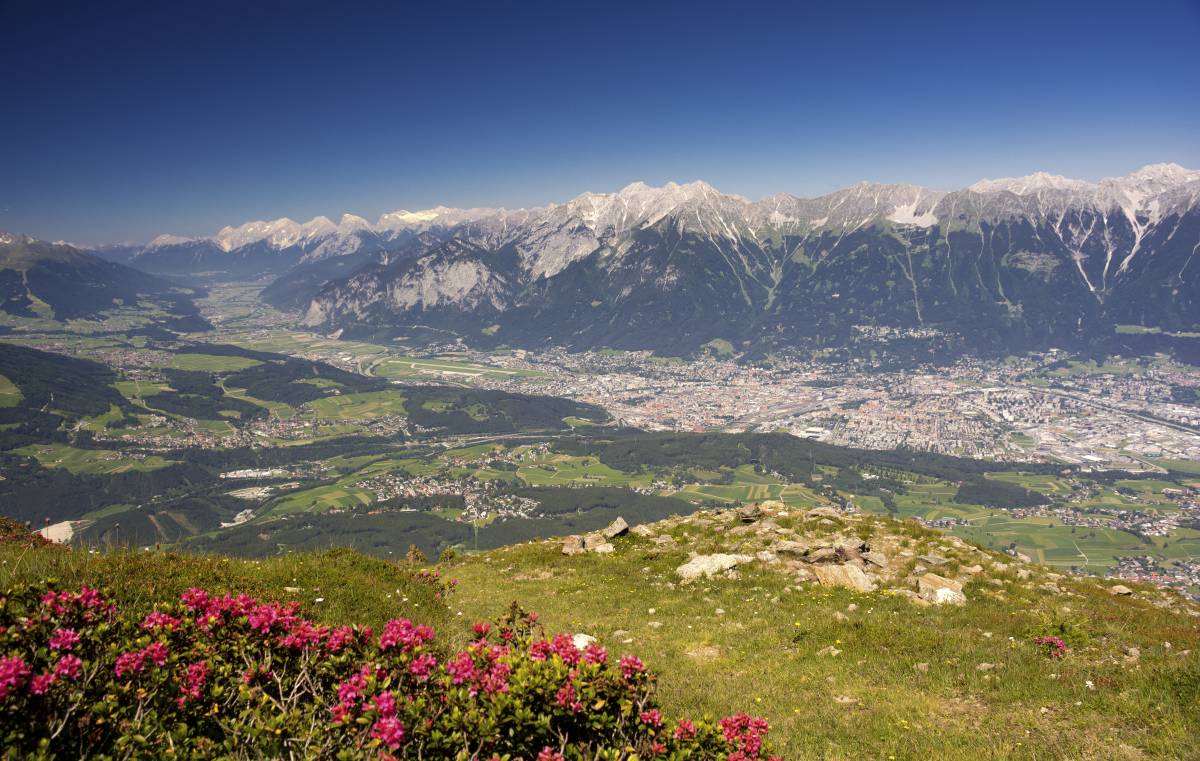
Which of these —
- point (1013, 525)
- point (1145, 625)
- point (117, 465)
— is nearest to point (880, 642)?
point (1145, 625)

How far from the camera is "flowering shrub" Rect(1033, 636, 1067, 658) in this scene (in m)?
13.9

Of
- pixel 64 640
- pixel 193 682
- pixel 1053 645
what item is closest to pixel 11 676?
pixel 64 640

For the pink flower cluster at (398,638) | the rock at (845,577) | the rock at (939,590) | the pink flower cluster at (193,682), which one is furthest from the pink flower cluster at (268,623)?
the rock at (939,590)

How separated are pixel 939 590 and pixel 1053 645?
518cm

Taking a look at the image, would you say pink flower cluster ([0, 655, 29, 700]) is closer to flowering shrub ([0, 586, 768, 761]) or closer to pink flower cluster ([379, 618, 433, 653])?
flowering shrub ([0, 586, 768, 761])

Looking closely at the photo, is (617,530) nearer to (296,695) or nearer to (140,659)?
(296,695)

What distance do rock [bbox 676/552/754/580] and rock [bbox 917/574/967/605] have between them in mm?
6465

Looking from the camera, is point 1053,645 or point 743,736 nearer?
point 743,736

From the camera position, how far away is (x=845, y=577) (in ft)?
69.2

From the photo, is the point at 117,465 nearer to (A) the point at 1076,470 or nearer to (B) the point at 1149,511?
(B) the point at 1149,511

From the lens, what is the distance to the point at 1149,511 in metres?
144

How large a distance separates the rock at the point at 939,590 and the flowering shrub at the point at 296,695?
581 inches

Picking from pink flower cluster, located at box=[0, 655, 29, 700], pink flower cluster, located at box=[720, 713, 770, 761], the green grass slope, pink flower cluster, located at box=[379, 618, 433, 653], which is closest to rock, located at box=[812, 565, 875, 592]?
the green grass slope

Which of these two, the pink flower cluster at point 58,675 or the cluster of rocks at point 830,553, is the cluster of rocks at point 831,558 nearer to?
the cluster of rocks at point 830,553
